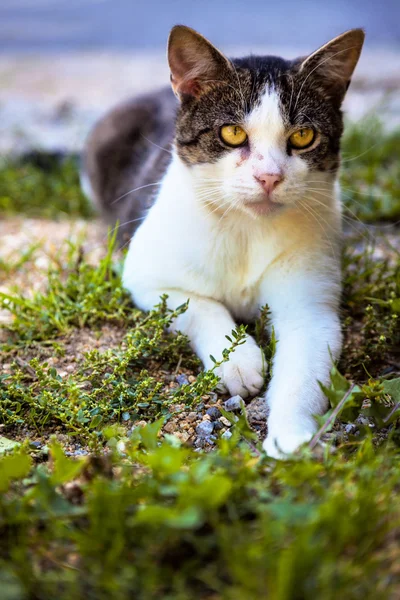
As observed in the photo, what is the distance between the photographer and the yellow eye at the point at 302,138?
2.02m

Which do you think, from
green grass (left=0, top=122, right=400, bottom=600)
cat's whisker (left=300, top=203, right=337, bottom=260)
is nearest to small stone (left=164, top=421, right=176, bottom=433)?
green grass (left=0, top=122, right=400, bottom=600)

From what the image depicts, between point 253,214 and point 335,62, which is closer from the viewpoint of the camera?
point 253,214

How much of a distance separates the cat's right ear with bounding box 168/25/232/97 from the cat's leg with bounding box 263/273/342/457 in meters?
0.76

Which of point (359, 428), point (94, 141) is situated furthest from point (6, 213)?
point (359, 428)

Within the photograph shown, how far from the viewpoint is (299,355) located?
1.90 metres

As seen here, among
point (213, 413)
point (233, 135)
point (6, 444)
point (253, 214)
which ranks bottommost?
point (6, 444)

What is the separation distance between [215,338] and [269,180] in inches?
21.8

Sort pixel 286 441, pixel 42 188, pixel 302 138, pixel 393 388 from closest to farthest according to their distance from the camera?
pixel 286 441 < pixel 393 388 < pixel 302 138 < pixel 42 188

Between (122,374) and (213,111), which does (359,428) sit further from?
(213,111)

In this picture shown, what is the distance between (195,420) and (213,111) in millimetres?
1044

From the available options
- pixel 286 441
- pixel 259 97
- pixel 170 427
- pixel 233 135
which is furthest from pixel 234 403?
pixel 259 97

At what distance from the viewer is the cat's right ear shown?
2033 millimetres

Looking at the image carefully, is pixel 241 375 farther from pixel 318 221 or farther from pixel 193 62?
pixel 193 62

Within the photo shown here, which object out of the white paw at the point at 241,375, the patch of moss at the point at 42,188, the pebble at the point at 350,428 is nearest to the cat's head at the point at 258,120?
the white paw at the point at 241,375
